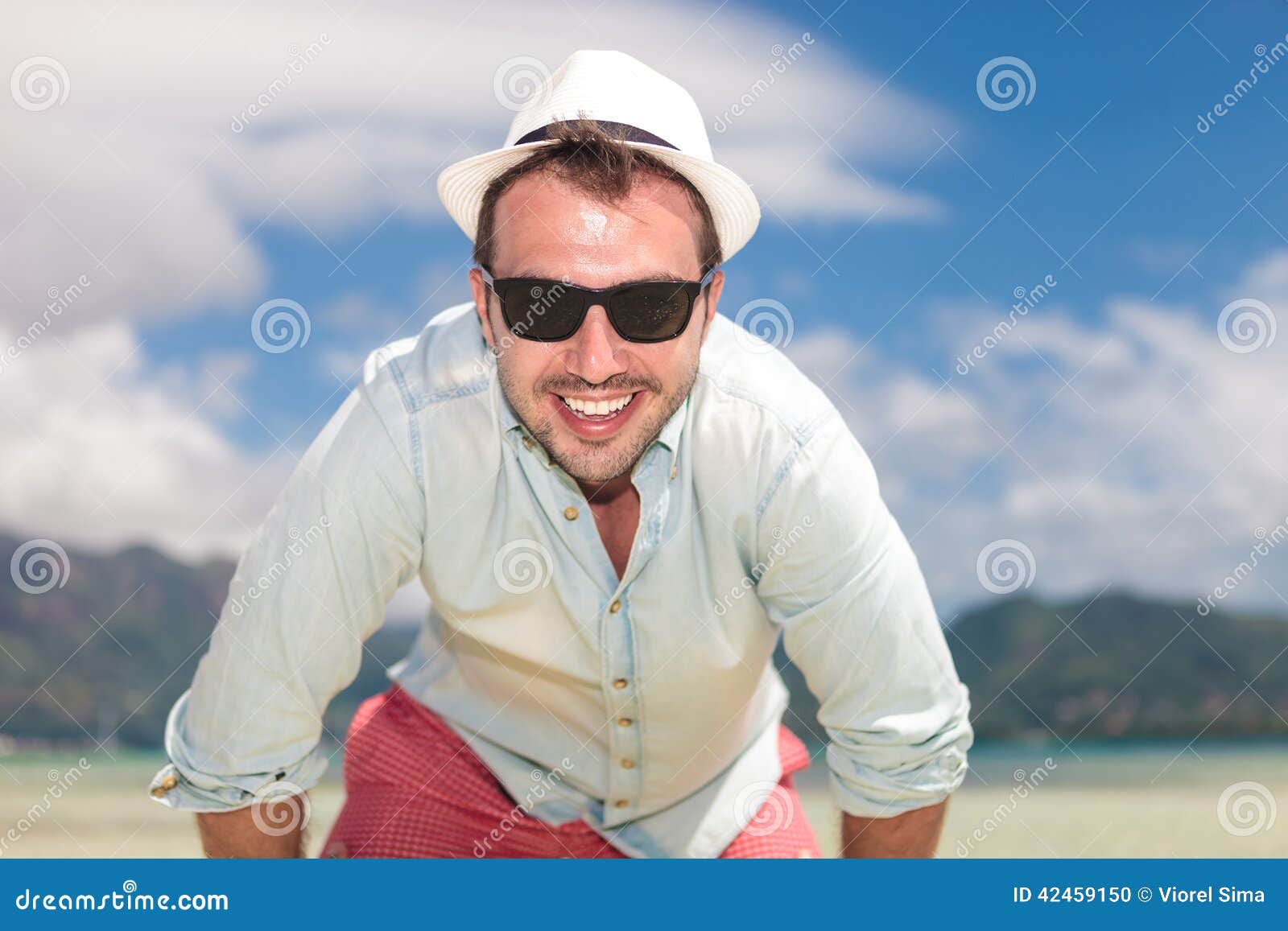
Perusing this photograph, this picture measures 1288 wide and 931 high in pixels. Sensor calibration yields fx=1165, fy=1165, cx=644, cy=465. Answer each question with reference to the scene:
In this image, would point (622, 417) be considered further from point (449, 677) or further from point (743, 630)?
point (449, 677)

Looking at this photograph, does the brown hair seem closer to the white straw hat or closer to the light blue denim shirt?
the white straw hat

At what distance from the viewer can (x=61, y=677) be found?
1359 cm

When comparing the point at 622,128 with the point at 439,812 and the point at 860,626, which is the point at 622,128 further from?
the point at 439,812

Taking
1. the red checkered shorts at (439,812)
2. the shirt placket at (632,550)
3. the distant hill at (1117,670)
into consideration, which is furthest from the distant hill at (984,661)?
the shirt placket at (632,550)

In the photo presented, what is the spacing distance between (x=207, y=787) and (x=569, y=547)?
873 mm

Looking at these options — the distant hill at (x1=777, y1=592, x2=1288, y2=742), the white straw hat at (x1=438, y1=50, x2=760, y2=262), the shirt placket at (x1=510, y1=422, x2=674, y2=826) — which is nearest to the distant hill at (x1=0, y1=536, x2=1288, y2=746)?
the distant hill at (x1=777, y1=592, x2=1288, y2=742)

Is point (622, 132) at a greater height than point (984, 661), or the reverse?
point (622, 132)

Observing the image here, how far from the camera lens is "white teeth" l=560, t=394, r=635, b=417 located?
240 centimetres

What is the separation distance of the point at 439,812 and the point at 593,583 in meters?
0.72

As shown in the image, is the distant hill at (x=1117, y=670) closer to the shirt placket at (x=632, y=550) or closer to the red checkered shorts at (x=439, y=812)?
the red checkered shorts at (x=439, y=812)

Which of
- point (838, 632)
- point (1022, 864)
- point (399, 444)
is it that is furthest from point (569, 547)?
point (1022, 864)

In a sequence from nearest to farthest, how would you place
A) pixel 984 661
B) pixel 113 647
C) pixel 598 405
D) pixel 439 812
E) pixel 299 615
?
pixel 299 615 < pixel 598 405 < pixel 439 812 < pixel 113 647 < pixel 984 661

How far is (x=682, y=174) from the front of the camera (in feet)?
7.89

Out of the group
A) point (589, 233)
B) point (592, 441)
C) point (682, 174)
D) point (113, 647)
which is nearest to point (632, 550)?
point (592, 441)
